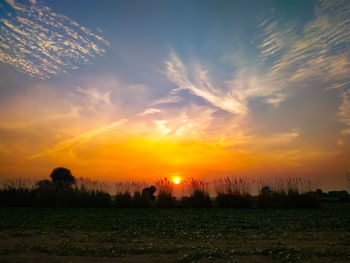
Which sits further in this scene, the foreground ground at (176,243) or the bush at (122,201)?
the bush at (122,201)

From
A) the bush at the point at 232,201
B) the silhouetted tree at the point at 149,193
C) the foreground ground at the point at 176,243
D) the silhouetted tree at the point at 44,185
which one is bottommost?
the foreground ground at the point at 176,243

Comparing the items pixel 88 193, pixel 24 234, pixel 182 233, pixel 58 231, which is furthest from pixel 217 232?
pixel 88 193

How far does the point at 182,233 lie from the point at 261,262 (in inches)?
178

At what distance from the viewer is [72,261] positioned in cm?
662

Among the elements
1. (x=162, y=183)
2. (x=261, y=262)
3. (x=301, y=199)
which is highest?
(x=162, y=183)

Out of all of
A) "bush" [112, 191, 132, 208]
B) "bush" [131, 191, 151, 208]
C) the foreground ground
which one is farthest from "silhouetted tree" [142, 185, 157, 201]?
the foreground ground

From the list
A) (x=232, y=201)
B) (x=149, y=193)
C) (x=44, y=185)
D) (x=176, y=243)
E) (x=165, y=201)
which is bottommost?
(x=176, y=243)

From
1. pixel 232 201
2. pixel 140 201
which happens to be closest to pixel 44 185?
pixel 140 201

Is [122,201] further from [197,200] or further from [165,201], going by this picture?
[197,200]

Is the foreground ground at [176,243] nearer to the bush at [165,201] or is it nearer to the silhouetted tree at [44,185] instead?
the bush at [165,201]

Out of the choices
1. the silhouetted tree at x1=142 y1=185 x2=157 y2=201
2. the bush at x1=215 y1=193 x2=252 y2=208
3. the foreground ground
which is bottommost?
the foreground ground

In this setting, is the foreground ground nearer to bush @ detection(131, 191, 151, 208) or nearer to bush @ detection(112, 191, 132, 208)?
bush @ detection(131, 191, 151, 208)

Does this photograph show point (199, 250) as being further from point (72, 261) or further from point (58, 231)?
point (58, 231)

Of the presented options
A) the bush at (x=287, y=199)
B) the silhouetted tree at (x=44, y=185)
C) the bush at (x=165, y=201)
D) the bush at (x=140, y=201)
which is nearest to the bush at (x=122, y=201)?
the bush at (x=140, y=201)
